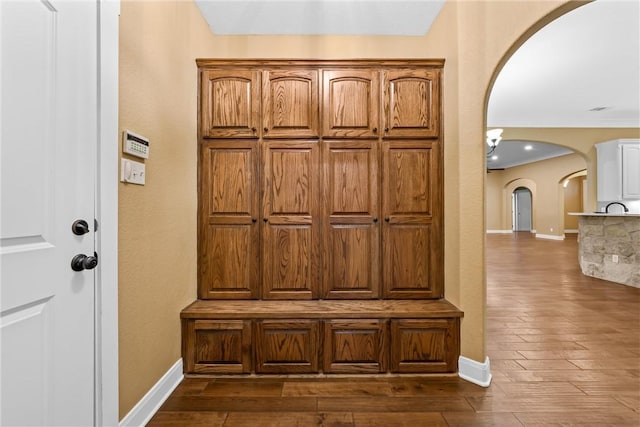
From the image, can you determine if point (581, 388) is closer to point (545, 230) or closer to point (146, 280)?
point (146, 280)

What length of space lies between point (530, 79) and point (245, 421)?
16.4 ft

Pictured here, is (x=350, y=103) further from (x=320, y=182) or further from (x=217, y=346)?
(x=217, y=346)

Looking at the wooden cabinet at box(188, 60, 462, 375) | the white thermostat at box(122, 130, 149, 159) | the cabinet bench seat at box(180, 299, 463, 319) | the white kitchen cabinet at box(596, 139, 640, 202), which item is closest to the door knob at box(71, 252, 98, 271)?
the white thermostat at box(122, 130, 149, 159)

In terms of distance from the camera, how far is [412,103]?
7.80 ft

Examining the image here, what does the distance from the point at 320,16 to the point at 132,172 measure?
177 centimetres

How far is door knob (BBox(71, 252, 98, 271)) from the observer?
3.99 feet

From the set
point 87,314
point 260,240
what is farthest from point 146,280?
point 260,240

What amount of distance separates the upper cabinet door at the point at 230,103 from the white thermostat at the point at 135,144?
76 centimetres

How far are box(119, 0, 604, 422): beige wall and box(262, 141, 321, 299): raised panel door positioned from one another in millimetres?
581

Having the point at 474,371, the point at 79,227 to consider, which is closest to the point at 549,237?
the point at 474,371

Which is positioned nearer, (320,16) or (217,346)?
(217,346)

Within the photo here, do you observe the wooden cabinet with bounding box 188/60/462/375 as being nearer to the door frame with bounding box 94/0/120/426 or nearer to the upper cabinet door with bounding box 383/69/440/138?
the upper cabinet door with bounding box 383/69/440/138

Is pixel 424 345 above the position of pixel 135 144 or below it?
below

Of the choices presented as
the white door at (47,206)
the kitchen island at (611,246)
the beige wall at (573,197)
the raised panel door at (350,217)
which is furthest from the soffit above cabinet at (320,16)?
the beige wall at (573,197)
